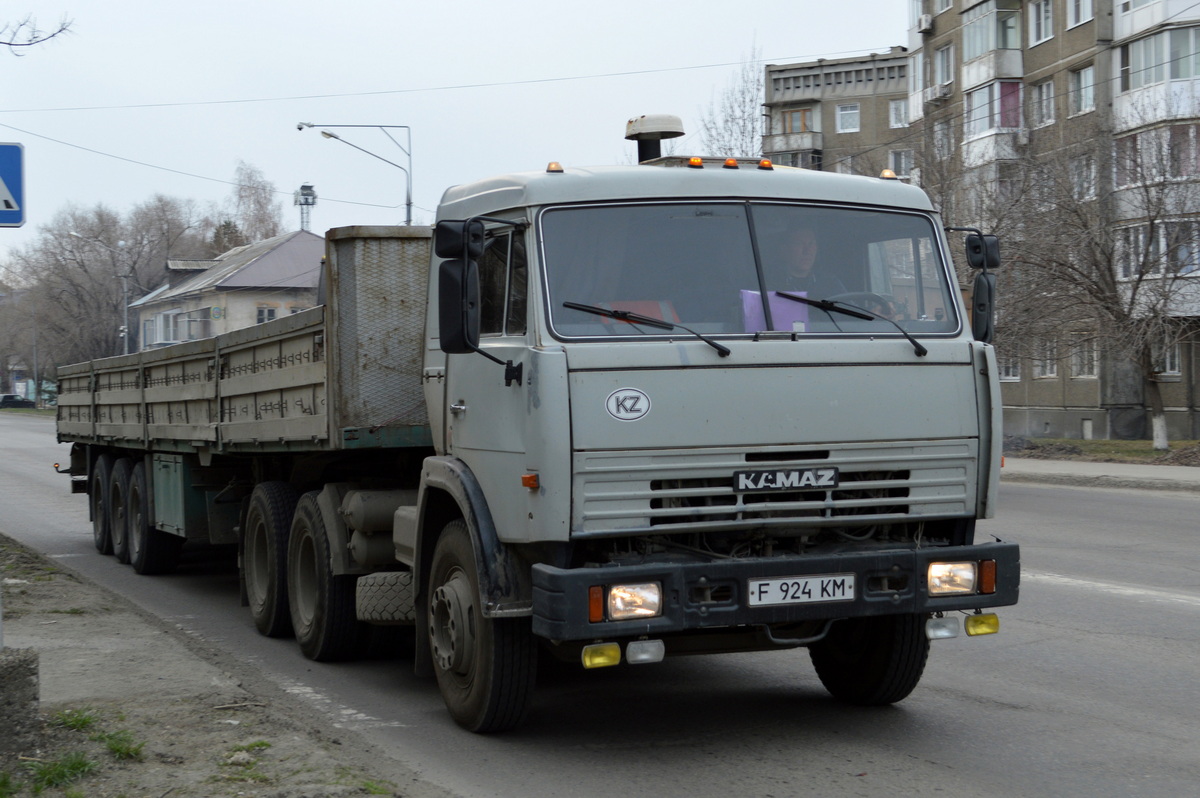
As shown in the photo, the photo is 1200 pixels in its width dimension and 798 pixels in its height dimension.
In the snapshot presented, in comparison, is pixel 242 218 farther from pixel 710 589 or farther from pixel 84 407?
pixel 710 589

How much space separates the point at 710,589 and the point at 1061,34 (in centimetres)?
3818

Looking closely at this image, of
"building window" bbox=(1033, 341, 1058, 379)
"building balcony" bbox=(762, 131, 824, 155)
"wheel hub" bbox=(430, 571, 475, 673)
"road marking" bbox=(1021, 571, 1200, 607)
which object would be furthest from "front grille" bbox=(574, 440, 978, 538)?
"building balcony" bbox=(762, 131, 824, 155)

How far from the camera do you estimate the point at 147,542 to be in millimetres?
11953

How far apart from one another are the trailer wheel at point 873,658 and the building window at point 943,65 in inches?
1615

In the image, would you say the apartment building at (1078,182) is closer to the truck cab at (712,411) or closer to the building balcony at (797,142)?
the truck cab at (712,411)

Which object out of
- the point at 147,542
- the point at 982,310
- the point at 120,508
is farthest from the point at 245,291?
the point at 982,310

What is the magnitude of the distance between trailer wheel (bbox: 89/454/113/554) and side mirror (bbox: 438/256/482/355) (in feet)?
30.1

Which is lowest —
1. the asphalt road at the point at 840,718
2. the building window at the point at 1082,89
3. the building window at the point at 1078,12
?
the asphalt road at the point at 840,718

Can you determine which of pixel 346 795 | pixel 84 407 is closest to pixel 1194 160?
pixel 84 407

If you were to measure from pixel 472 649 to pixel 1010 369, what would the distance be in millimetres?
30869

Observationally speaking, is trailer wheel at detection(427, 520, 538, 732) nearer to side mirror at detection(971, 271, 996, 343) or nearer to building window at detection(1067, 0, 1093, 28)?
side mirror at detection(971, 271, 996, 343)

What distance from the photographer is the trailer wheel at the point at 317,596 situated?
301 inches

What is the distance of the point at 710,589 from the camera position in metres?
5.18

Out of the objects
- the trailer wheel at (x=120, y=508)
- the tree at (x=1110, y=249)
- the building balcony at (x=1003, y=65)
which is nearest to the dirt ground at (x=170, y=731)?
the trailer wheel at (x=120, y=508)
